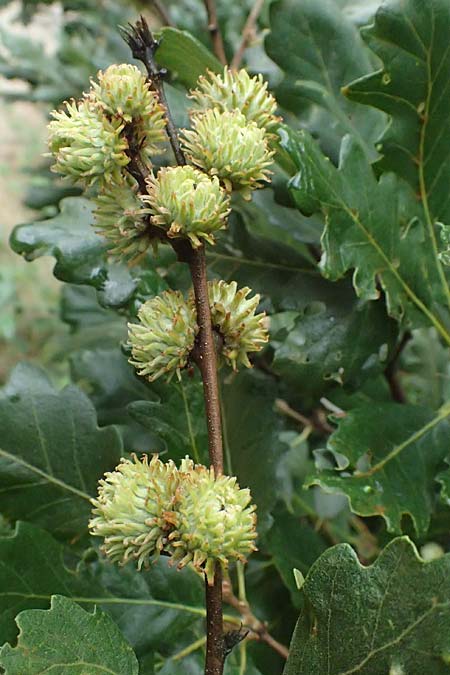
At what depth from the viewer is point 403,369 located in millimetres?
1193

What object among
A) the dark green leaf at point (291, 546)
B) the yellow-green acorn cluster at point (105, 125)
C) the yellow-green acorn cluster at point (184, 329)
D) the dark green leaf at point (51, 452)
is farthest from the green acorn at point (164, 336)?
the dark green leaf at point (291, 546)

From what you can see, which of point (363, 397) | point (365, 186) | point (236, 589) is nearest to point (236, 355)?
point (365, 186)

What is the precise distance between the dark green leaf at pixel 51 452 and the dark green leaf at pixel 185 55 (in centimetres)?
33

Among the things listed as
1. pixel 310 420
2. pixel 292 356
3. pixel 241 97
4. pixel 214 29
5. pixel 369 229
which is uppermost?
pixel 214 29

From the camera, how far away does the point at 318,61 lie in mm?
849

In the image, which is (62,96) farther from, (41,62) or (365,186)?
(365,186)

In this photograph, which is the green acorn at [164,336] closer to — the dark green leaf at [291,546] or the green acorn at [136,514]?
the green acorn at [136,514]

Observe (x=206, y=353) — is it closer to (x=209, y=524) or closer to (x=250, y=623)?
(x=209, y=524)

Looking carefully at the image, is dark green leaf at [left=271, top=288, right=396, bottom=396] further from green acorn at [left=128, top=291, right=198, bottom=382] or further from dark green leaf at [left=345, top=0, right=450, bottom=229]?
green acorn at [left=128, top=291, right=198, bottom=382]

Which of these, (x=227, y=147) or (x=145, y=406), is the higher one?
(x=227, y=147)

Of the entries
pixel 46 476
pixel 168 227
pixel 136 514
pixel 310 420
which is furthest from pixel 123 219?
pixel 310 420

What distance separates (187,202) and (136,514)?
21 cm

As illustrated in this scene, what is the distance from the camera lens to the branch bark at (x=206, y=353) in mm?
545

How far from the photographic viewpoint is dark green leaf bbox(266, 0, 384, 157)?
83 centimetres
